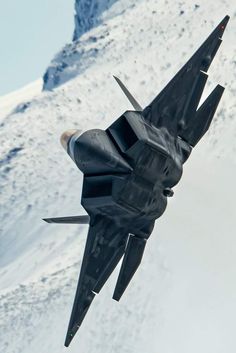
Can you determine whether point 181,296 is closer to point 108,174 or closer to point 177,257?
point 177,257

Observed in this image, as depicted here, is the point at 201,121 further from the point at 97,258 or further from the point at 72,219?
the point at 97,258

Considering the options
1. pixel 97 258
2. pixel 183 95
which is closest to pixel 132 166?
pixel 183 95

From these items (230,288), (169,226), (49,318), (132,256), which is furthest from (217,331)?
(132,256)

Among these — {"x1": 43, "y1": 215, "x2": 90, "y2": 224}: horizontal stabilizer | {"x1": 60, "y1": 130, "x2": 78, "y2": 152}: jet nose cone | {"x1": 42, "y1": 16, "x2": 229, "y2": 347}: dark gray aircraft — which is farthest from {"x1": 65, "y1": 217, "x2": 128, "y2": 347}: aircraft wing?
{"x1": 60, "y1": 130, "x2": 78, "y2": 152}: jet nose cone

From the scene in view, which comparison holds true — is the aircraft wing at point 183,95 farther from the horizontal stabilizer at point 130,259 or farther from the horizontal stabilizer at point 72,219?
the horizontal stabilizer at point 72,219

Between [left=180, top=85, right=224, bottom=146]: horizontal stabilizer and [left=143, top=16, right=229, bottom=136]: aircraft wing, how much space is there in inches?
16.5

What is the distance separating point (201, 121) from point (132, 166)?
294 inches

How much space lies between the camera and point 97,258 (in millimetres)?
55375

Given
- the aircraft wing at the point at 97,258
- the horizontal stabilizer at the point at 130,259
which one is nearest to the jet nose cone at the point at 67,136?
the aircraft wing at the point at 97,258

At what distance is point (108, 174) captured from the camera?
5006cm

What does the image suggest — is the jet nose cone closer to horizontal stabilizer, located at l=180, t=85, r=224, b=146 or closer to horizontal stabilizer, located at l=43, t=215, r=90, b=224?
horizontal stabilizer, located at l=43, t=215, r=90, b=224

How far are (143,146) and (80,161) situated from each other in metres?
3.75

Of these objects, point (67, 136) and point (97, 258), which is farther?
point (97, 258)

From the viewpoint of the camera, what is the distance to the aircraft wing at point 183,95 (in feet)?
173
